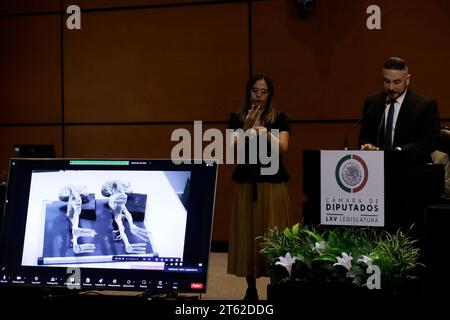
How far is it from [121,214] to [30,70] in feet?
17.8

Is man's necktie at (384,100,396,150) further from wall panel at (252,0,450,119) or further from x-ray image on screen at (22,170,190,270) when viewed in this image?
wall panel at (252,0,450,119)

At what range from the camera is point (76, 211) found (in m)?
1.72

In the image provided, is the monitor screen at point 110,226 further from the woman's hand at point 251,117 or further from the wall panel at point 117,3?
the wall panel at point 117,3

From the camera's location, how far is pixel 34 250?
1.74 m

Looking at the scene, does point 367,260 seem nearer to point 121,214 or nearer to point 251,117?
point 121,214

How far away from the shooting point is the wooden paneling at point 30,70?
6.66 m

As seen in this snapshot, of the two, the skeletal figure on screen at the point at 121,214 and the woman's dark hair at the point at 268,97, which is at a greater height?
the woman's dark hair at the point at 268,97

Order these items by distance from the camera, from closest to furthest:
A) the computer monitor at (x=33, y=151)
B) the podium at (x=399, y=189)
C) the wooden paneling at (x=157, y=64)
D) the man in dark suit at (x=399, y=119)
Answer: the podium at (x=399, y=189) → the man in dark suit at (x=399, y=119) → the computer monitor at (x=33, y=151) → the wooden paneling at (x=157, y=64)

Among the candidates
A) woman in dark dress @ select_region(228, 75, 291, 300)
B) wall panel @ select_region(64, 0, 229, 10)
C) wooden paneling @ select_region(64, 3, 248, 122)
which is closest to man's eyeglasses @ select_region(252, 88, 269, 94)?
woman in dark dress @ select_region(228, 75, 291, 300)

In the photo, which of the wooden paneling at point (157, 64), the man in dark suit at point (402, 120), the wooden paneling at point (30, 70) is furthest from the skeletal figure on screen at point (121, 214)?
the wooden paneling at point (30, 70)

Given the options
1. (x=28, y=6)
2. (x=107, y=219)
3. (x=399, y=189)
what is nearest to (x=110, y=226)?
(x=107, y=219)

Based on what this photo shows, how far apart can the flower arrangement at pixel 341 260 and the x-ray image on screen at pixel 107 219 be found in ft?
0.93

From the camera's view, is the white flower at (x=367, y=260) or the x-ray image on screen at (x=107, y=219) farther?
the x-ray image on screen at (x=107, y=219)
